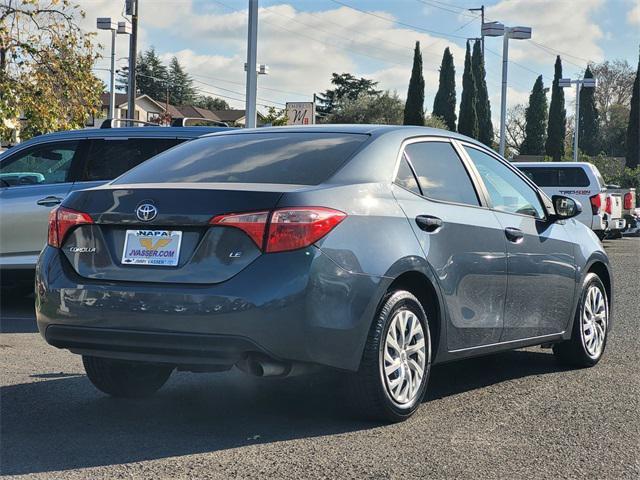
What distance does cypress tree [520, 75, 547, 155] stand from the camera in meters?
81.7

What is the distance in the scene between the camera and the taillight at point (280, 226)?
477cm

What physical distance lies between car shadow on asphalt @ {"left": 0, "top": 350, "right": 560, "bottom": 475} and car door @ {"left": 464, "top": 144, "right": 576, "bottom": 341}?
1.53 feet

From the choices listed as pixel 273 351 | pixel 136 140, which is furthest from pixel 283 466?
pixel 136 140

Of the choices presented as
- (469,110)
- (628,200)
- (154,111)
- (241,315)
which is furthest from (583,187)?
(154,111)

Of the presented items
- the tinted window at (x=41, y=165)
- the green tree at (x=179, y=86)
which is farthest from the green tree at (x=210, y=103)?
the tinted window at (x=41, y=165)

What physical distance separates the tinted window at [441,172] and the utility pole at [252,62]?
1253cm

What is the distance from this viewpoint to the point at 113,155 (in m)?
10.3

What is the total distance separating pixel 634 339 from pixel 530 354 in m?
1.23

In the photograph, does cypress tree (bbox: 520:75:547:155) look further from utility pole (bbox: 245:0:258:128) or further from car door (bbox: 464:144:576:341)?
car door (bbox: 464:144:576:341)

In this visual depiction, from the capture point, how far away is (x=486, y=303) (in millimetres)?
6047

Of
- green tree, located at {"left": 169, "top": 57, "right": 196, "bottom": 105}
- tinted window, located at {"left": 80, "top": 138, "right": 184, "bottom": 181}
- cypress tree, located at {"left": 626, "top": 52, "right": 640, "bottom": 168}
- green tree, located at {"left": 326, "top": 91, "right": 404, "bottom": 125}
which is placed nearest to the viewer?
tinted window, located at {"left": 80, "top": 138, "right": 184, "bottom": 181}

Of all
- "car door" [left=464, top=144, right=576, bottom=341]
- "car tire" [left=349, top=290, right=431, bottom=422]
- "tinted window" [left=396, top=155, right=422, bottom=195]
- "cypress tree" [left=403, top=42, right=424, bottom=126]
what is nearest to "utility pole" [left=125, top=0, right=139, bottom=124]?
"car door" [left=464, top=144, right=576, bottom=341]

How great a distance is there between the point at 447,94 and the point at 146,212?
7404 centimetres

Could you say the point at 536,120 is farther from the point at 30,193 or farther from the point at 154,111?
the point at 30,193
